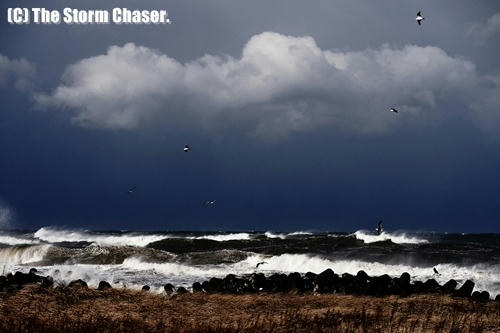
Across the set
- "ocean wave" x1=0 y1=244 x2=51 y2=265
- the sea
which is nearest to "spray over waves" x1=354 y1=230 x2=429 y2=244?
the sea

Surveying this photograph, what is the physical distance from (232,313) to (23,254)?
2393cm

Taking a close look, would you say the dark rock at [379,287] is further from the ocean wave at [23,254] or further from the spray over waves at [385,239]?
the spray over waves at [385,239]

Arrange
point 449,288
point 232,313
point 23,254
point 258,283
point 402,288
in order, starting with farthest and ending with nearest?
point 23,254, point 258,283, point 449,288, point 402,288, point 232,313

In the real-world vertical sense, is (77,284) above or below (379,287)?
above

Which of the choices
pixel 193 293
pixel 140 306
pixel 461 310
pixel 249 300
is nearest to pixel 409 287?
pixel 461 310

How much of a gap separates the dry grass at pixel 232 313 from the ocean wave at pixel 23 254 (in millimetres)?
17757

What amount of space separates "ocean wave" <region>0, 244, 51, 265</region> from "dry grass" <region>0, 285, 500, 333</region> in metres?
17.8

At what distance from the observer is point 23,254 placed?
1329 inches

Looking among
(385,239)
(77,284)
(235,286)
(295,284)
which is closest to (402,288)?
(295,284)

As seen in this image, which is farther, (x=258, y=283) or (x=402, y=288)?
(x=258, y=283)

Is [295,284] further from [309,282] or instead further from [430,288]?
[430,288]

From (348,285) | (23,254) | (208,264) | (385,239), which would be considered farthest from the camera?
(385,239)

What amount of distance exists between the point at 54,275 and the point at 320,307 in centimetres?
1059

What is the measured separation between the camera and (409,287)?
55.1ft
